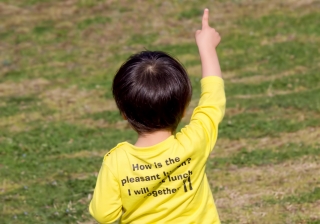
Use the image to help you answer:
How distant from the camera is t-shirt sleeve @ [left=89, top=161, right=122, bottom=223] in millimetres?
3207

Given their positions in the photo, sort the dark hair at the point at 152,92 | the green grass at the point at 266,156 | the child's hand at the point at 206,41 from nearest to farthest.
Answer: the dark hair at the point at 152,92
the child's hand at the point at 206,41
the green grass at the point at 266,156

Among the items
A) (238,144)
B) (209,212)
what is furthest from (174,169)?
(238,144)

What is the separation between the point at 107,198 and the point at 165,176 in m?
0.31

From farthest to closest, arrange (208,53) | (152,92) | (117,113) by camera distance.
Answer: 1. (117,113)
2. (208,53)
3. (152,92)

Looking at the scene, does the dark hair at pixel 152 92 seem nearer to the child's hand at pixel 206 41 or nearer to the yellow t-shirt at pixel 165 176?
the yellow t-shirt at pixel 165 176

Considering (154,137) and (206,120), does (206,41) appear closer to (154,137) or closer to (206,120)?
(206,120)

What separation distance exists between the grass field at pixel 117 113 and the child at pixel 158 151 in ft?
9.79

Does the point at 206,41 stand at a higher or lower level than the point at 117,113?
higher

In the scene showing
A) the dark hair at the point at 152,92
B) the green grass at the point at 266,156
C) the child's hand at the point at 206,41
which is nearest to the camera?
the dark hair at the point at 152,92

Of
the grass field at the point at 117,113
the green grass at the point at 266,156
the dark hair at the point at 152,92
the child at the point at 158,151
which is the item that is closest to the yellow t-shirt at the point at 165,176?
the child at the point at 158,151

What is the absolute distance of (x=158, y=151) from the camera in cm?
317

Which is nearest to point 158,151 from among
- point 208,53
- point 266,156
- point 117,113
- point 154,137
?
point 154,137

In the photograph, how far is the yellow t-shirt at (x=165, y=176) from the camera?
3.17 meters

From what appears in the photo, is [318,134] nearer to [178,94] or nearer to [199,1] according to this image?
[178,94]
